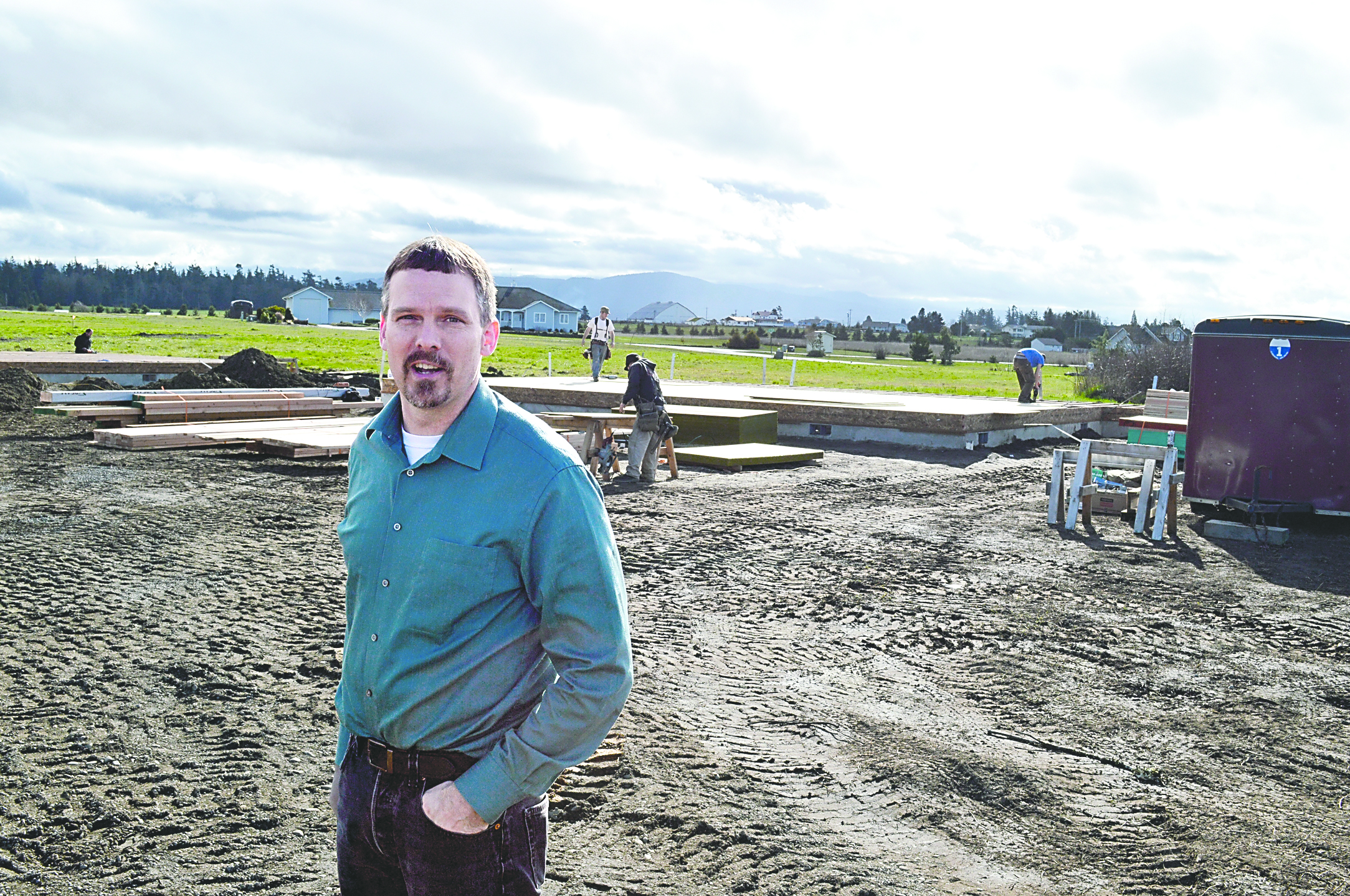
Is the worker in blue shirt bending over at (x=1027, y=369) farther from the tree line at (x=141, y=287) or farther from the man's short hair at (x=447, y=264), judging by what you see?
the tree line at (x=141, y=287)

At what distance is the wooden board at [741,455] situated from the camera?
15.0 m

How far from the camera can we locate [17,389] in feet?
66.5

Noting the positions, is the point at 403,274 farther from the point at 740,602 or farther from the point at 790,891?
the point at 740,602

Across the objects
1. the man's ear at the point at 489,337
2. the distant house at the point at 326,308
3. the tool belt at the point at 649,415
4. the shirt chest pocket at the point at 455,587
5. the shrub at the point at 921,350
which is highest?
the distant house at the point at 326,308

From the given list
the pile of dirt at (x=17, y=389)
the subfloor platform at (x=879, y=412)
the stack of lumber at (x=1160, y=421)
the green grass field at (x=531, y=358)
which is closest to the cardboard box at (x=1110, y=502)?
the stack of lumber at (x=1160, y=421)

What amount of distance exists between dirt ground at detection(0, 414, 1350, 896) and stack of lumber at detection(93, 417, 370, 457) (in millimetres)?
4274

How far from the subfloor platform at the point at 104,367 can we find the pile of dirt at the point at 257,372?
1.71 ft

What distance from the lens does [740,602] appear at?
784 centimetres

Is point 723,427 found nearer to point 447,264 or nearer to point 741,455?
point 741,455

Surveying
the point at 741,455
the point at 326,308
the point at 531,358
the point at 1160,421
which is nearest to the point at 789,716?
the point at 741,455

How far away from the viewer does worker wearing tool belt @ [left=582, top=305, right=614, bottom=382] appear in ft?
77.3

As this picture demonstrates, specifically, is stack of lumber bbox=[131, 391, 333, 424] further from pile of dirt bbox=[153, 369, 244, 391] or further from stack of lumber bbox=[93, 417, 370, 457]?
pile of dirt bbox=[153, 369, 244, 391]

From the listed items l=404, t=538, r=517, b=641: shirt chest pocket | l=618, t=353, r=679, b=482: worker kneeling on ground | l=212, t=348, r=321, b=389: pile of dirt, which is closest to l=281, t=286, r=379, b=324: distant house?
l=212, t=348, r=321, b=389: pile of dirt

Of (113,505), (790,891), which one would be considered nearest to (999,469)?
(113,505)
